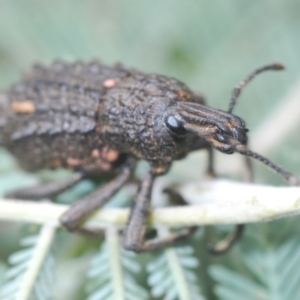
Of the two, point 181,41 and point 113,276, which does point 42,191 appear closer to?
point 113,276

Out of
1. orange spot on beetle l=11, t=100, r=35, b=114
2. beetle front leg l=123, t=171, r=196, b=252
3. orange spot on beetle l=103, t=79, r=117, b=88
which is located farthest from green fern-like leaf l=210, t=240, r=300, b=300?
orange spot on beetle l=11, t=100, r=35, b=114

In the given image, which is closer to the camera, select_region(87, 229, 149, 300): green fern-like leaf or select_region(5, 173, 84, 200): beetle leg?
select_region(87, 229, 149, 300): green fern-like leaf

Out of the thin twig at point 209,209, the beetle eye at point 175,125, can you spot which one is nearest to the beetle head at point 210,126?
the beetle eye at point 175,125

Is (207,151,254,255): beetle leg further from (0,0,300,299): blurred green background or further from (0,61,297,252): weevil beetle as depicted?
(0,0,300,299): blurred green background

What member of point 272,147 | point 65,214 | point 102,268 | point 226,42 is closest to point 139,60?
point 226,42

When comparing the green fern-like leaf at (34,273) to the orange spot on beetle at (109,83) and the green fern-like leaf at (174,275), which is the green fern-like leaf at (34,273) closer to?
the green fern-like leaf at (174,275)

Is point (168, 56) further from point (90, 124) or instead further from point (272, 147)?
point (90, 124)
